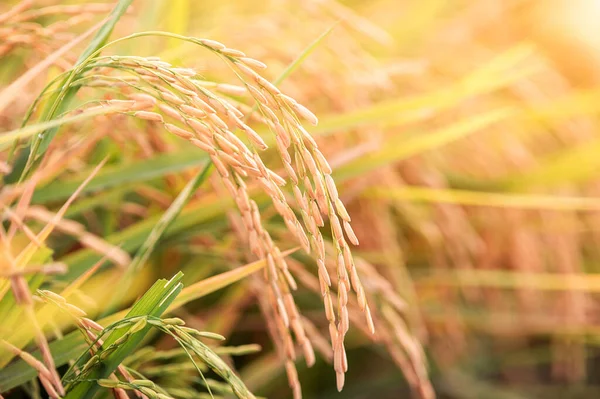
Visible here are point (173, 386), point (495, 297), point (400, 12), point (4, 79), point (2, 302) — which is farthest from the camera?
point (400, 12)

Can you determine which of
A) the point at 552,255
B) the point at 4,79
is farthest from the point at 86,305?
the point at 552,255

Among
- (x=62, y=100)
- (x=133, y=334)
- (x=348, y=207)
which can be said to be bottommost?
(x=348, y=207)

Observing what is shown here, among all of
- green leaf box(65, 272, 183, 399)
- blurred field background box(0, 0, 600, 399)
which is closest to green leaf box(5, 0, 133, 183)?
blurred field background box(0, 0, 600, 399)

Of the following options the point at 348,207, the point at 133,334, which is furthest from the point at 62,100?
the point at 348,207

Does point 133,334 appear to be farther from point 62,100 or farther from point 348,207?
point 348,207

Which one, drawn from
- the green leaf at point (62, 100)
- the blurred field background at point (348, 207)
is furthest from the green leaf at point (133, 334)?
the green leaf at point (62, 100)

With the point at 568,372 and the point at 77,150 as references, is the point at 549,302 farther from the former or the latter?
the point at 77,150

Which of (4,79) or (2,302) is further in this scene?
(4,79)

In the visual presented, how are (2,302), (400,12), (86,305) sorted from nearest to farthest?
(2,302) → (86,305) → (400,12)

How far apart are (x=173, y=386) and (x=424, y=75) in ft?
2.75

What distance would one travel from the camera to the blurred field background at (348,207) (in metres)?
0.65

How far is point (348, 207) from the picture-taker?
111cm

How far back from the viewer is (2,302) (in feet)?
1.80

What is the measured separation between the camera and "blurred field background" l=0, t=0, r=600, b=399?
65 centimetres
